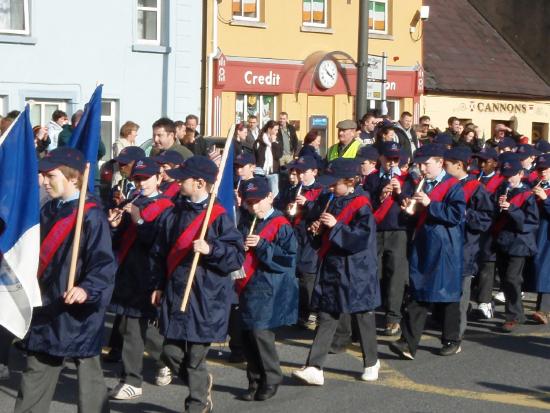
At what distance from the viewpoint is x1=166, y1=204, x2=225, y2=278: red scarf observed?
30.1 feet

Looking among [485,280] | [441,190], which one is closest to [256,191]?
[441,190]

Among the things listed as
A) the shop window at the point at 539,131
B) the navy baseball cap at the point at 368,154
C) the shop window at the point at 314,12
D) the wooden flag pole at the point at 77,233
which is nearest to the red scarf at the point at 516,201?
the navy baseball cap at the point at 368,154

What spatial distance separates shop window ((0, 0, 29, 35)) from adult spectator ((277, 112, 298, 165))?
5237 millimetres

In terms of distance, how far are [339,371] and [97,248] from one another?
358 cm

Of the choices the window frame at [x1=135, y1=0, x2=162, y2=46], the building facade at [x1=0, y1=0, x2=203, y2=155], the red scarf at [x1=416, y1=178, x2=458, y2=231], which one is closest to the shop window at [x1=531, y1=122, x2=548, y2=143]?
the building facade at [x1=0, y1=0, x2=203, y2=155]

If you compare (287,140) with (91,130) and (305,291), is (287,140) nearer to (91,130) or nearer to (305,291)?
(305,291)

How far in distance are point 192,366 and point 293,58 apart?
22.0 metres

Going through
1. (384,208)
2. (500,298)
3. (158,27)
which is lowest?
(500,298)

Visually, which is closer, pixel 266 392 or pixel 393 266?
pixel 266 392

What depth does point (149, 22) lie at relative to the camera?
26.8m

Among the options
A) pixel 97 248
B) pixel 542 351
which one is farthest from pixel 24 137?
pixel 542 351

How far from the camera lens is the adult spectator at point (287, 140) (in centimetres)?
2264

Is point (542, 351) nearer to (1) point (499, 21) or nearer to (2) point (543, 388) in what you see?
(2) point (543, 388)

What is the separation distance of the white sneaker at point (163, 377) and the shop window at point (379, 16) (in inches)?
935
